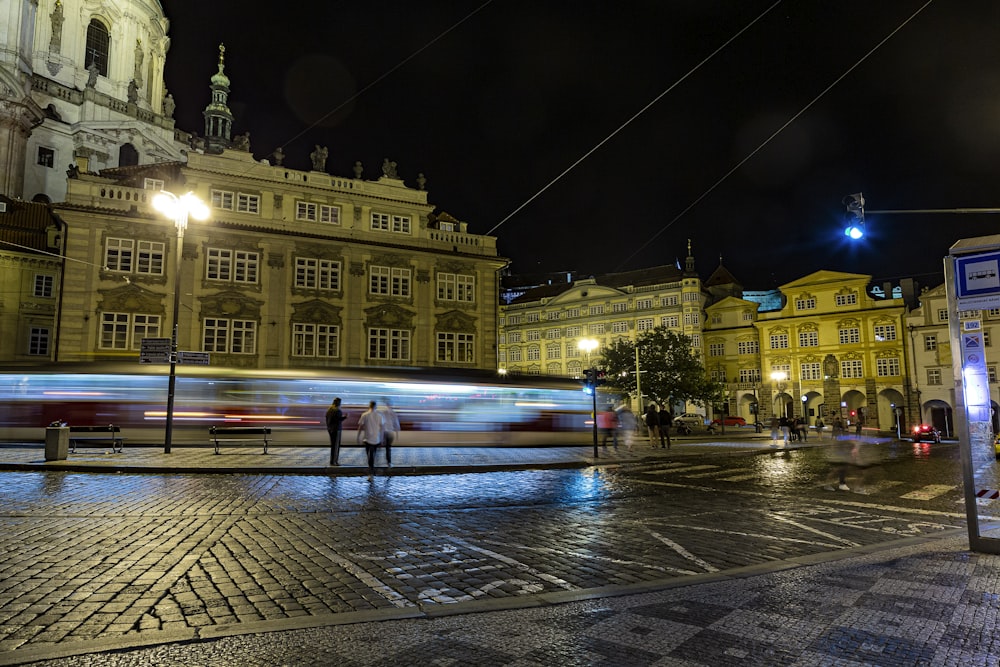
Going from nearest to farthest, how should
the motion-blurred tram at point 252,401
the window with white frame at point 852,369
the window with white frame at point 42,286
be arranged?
the motion-blurred tram at point 252,401, the window with white frame at point 42,286, the window with white frame at point 852,369

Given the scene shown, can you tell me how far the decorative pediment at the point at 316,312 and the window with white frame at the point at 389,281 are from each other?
2.71m

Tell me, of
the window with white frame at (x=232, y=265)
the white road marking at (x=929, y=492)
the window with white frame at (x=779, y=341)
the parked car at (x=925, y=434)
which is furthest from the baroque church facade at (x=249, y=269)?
the window with white frame at (x=779, y=341)

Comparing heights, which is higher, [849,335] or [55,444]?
[849,335]

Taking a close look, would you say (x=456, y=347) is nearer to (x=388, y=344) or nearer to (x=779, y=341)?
(x=388, y=344)

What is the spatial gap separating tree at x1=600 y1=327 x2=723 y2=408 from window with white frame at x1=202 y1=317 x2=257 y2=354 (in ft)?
93.4

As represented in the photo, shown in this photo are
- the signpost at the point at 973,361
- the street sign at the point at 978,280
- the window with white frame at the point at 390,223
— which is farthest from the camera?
the window with white frame at the point at 390,223

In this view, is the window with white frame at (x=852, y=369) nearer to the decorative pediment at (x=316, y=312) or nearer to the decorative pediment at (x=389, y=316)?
the decorative pediment at (x=389, y=316)

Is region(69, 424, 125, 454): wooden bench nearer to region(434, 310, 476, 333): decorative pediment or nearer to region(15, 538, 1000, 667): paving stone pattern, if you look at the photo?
region(15, 538, 1000, 667): paving stone pattern

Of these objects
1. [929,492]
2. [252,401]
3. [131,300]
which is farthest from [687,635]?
[131,300]

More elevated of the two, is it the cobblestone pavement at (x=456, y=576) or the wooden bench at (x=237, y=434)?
the wooden bench at (x=237, y=434)

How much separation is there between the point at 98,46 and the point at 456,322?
53.2 m

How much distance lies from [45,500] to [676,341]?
166 ft

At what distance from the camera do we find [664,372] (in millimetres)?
54594

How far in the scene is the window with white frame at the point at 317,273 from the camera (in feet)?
127
